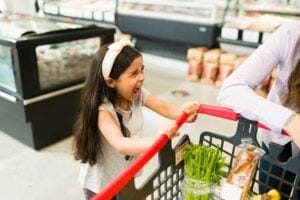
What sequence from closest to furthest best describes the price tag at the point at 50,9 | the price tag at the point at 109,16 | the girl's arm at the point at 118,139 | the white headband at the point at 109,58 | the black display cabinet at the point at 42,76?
the girl's arm at the point at 118,139 → the white headband at the point at 109,58 → the black display cabinet at the point at 42,76 → the price tag at the point at 109,16 → the price tag at the point at 50,9

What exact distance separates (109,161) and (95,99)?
27 centimetres

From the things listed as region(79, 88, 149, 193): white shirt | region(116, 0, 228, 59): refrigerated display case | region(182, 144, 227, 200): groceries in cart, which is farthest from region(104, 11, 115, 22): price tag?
region(182, 144, 227, 200): groceries in cart

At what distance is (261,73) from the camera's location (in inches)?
36.7

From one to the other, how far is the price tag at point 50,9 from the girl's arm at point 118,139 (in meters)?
4.55

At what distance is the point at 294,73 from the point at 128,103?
617 millimetres

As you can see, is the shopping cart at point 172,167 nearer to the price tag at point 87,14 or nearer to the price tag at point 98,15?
the price tag at point 98,15

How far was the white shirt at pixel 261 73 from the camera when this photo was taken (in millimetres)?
834

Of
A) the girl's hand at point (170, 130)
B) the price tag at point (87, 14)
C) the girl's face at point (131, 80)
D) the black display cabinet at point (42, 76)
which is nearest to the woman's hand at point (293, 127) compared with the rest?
the girl's hand at point (170, 130)

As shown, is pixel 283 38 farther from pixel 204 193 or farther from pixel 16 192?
pixel 16 192

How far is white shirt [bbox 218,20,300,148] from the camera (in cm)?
83

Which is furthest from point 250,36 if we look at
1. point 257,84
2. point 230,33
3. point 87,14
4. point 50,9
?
point 50,9

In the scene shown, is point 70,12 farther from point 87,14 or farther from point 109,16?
point 109,16

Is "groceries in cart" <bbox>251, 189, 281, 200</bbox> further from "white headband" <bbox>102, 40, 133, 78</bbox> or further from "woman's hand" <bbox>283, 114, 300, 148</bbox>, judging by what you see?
"white headband" <bbox>102, 40, 133, 78</bbox>

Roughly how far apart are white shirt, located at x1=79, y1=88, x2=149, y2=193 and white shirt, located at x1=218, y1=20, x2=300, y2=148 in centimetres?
45
